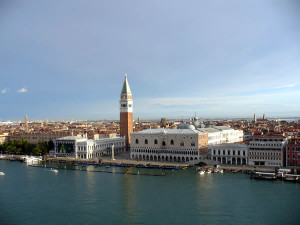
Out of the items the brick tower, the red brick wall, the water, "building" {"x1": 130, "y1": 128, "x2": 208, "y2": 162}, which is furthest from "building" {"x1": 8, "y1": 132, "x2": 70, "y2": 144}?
the water

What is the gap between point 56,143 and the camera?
2228cm

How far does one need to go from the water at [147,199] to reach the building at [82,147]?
5.69 m

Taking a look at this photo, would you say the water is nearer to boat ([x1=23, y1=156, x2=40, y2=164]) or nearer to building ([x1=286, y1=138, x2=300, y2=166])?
building ([x1=286, y1=138, x2=300, y2=166])

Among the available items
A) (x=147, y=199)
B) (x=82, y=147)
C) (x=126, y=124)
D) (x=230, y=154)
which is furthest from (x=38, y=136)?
(x=147, y=199)

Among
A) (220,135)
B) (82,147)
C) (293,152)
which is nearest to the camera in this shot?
(293,152)

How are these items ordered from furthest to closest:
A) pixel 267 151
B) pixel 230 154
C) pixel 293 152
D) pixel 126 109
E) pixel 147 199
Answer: pixel 126 109, pixel 230 154, pixel 267 151, pixel 293 152, pixel 147 199

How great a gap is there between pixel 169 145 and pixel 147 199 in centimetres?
853

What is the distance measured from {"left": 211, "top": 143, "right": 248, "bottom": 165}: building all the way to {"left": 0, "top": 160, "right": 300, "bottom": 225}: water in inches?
95.6

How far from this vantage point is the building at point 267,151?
16016mm

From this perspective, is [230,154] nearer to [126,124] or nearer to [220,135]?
[220,135]

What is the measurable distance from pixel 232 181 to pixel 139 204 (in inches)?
179

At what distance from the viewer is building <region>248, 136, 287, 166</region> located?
631 inches

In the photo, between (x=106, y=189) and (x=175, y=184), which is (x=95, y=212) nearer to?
(x=106, y=189)

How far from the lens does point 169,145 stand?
19688 millimetres
